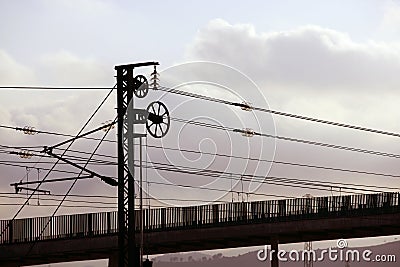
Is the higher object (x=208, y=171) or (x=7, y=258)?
(x=208, y=171)

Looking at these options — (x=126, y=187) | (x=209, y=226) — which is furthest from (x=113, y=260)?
(x=126, y=187)

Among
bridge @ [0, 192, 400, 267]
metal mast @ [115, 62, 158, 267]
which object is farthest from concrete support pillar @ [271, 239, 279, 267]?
metal mast @ [115, 62, 158, 267]

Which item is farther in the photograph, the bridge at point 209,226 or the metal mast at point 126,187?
the bridge at point 209,226

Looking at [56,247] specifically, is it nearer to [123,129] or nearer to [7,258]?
[7,258]

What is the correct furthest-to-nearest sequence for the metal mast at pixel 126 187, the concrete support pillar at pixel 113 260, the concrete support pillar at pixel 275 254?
the concrete support pillar at pixel 275 254 < the concrete support pillar at pixel 113 260 < the metal mast at pixel 126 187

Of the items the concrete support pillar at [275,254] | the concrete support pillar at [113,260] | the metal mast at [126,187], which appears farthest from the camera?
the concrete support pillar at [275,254]

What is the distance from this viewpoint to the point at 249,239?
7519 centimetres

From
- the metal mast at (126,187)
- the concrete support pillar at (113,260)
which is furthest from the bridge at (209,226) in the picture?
the metal mast at (126,187)

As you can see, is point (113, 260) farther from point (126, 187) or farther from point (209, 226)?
point (126, 187)

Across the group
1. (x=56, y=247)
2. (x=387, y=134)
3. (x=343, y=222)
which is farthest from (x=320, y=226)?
(x=56, y=247)

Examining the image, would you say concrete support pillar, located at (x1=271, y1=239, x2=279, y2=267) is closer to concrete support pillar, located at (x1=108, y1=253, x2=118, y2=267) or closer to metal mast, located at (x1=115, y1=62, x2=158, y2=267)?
concrete support pillar, located at (x1=108, y1=253, x2=118, y2=267)

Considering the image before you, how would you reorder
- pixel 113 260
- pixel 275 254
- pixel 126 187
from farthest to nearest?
pixel 275 254
pixel 113 260
pixel 126 187

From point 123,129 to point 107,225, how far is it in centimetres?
3444

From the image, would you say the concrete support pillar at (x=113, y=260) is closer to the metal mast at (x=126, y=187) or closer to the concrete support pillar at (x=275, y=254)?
the concrete support pillar at (x=275, y=254)
